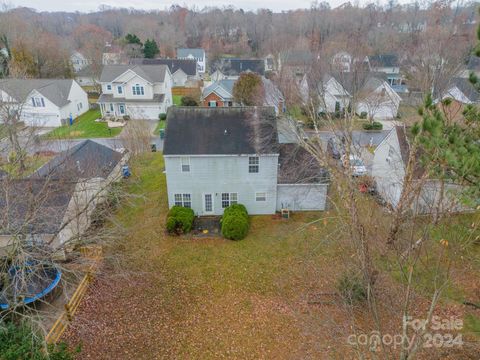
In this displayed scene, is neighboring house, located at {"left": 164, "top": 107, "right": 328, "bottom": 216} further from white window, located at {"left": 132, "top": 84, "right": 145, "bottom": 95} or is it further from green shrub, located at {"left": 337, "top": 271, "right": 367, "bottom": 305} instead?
white window, located at {"left": 132, "top": 84, "right": 145, "bottom": 95}

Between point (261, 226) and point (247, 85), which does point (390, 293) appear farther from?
point (247, 85)

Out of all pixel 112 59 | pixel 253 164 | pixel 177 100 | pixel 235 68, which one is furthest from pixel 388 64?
pixel 253 164

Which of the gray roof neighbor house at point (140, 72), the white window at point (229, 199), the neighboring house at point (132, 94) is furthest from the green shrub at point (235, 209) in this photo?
the gray roof neighbor house at point (140, 72)

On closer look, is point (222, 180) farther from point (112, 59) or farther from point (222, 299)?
point (112, 59)

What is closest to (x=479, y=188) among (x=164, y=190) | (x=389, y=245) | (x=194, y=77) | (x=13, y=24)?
(x=389, y=245)

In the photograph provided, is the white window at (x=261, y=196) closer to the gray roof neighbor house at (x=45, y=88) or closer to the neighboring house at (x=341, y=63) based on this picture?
the neighboring house at (x=341, y=63)

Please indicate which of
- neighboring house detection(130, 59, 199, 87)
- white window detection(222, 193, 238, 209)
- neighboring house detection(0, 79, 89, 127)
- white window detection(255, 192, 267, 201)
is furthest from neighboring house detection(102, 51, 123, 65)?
white window detection(255, 192, 267, 201)

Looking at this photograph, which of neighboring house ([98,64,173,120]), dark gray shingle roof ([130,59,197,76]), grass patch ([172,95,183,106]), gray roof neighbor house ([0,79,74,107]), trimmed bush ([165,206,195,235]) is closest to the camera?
trimmed bush ([165,206,195,235])
